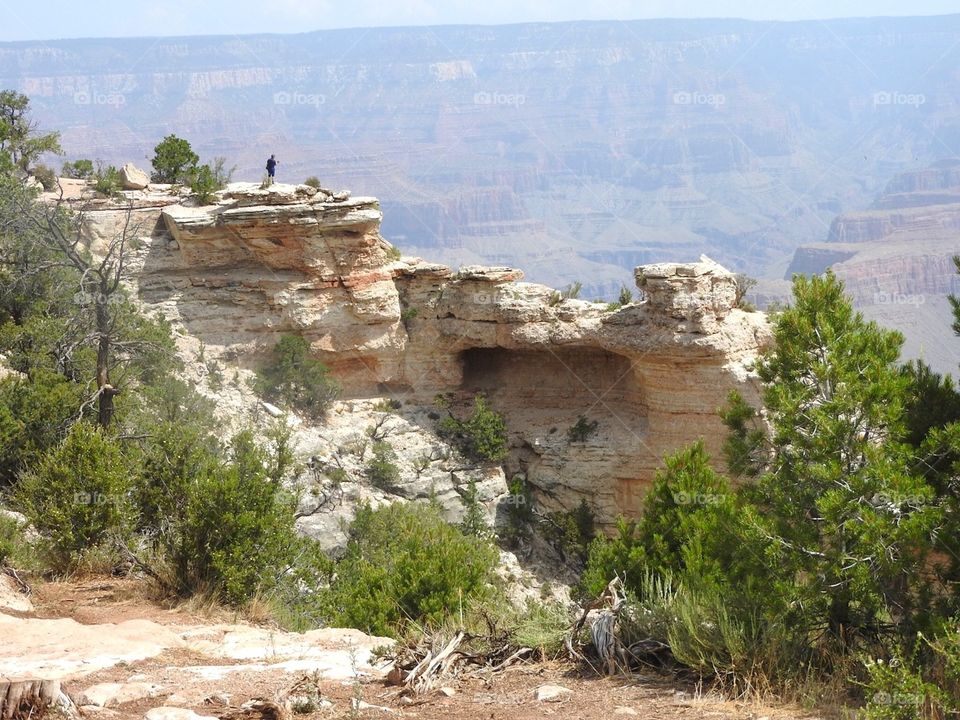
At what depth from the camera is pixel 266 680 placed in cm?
970

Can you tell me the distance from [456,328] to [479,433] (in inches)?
132

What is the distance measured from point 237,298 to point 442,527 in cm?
1188

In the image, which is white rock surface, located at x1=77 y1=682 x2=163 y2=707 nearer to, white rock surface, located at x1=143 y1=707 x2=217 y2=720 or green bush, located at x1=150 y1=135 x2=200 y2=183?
white rock surface, located at x1=143 y1=707 x2=217 y2=720

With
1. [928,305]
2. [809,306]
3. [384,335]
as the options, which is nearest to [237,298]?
[384,335]

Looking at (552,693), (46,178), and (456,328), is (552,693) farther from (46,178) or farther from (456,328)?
(46,178)

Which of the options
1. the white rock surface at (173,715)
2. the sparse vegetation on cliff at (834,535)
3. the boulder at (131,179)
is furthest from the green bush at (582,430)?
the white rock surface at (173,715)

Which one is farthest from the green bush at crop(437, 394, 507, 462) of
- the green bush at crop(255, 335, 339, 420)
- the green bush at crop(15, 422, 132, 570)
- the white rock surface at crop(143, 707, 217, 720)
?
the white rock surface at crop(143, 707, 217, 720)

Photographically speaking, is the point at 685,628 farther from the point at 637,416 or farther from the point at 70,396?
the point at 637,416

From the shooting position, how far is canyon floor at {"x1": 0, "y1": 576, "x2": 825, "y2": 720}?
8.86 metres

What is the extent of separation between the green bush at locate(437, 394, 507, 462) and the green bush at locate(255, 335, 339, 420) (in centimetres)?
356

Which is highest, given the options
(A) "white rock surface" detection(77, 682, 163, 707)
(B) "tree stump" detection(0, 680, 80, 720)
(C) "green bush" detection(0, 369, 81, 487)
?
(C) "green bush" detection(0, 369, 81, 487)

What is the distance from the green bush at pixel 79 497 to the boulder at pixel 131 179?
67.5ft

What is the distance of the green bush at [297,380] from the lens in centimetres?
3173

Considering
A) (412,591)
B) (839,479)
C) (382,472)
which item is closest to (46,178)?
(382,472)
